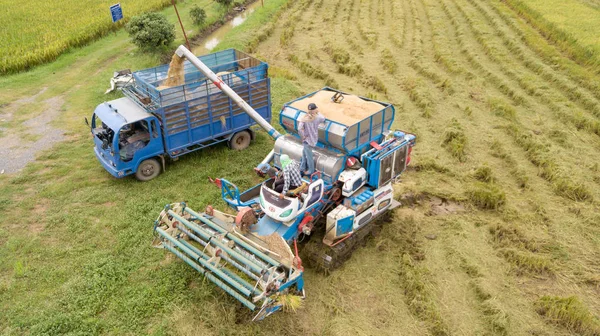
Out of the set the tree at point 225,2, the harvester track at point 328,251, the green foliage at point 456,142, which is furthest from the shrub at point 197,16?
the harvester track at point 328,251

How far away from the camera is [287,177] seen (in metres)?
A: 8.32

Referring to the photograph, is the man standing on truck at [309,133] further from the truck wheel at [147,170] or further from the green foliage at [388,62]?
the green foliage at [388,62]

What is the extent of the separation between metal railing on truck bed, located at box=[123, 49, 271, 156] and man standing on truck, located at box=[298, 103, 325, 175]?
4092 millimetres

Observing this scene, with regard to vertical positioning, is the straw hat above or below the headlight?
above

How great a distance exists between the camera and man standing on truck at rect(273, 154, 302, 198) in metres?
8.31

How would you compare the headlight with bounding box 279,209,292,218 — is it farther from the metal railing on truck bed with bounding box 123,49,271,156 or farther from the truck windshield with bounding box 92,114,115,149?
the truck windshield with bounding box 92,114,115,149

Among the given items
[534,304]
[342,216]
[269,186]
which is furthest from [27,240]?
[534,304]

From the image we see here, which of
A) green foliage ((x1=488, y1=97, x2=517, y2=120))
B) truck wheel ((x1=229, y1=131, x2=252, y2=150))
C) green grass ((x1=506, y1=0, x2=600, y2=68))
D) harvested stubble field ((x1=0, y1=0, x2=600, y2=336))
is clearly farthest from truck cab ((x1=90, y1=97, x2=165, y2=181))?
green grass ((x1=506, y1=0, x2=600, y2=68))

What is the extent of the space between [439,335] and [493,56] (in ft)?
52.4

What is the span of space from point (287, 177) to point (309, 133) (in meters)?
1.04

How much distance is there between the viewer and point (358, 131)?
9070mm

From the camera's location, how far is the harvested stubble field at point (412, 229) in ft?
25.5

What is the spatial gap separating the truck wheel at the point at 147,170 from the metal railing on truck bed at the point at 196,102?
525 mm

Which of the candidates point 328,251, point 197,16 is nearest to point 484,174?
point 328,251
